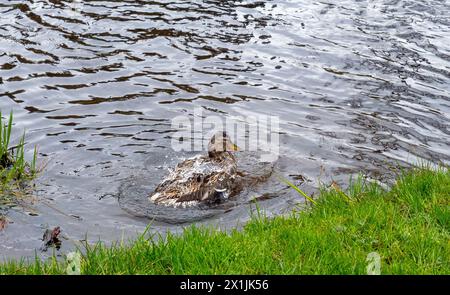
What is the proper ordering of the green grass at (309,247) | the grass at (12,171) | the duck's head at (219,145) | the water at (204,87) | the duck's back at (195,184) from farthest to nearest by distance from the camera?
the duck's head at (219,145)
the water at (204,87)
the duck's back at (195,184)
the grass at (12,171)
the green grass at (309,247)

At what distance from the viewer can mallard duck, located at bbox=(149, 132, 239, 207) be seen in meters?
8.30

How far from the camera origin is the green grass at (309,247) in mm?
5145

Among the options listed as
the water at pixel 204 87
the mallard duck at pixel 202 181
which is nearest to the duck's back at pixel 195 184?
the mallard duck at pixel 202 181

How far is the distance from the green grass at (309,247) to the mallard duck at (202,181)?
207cm

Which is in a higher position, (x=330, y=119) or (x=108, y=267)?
(x=108, y=267)

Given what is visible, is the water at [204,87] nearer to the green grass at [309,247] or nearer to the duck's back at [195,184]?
the duck's back at [195,184]

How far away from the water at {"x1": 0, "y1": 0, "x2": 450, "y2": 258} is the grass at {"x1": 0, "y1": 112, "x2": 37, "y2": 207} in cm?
21

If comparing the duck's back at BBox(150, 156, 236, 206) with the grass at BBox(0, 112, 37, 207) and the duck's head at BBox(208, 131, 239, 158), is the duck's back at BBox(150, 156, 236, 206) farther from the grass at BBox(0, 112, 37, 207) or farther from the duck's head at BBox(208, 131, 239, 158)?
the grass at BBox(0, 112, 37, 207)

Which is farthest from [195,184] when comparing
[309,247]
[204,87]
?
[204,87]

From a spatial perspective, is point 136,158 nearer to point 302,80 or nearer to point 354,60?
point 302,80

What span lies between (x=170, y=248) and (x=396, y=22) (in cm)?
1075

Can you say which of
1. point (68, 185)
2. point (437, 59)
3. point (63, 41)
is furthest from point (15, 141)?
point (437, 59)

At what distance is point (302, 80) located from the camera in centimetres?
1223

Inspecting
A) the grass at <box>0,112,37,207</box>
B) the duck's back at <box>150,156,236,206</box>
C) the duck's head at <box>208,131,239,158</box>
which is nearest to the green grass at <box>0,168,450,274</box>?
the duck's back at <box>150,156,236,206</box>
